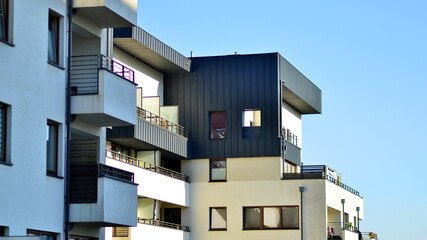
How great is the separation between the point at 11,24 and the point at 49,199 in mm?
4343

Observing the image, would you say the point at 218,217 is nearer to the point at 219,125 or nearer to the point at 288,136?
the point at 219,125

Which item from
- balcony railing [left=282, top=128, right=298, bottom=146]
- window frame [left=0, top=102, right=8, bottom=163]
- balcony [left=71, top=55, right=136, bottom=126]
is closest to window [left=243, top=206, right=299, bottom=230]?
balcony railing [left=282, top=128, right=298, bottom=146]

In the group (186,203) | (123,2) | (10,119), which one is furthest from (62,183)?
(186,203)

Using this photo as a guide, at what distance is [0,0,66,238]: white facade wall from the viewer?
20797mm

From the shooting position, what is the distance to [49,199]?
73.7 feet

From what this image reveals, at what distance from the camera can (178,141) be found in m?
45.8

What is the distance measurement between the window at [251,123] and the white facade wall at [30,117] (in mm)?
24034

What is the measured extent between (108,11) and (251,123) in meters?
23.0

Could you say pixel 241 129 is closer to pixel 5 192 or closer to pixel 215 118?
pixel 215 118

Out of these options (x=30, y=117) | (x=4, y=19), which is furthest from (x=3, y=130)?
(x=4, y=19)

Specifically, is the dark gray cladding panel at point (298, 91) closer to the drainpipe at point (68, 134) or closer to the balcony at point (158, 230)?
the balcony at point (158, 230)

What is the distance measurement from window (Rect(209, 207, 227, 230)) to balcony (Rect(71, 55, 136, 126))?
21.9 meters

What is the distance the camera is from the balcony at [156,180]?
40.0 meters

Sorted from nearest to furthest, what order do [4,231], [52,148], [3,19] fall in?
[4,231], [3,19], [52,148]
